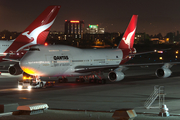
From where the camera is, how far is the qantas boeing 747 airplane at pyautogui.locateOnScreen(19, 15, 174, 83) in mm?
30359

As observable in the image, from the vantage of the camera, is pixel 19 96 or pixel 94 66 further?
pixel 94 66

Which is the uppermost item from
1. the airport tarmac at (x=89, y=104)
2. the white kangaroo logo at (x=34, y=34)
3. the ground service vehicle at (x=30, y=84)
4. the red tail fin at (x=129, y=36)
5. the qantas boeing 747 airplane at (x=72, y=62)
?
the white kangaroo logo at (x=34, y=34)

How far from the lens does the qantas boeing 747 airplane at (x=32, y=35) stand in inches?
1906

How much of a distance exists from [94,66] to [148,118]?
771 inches

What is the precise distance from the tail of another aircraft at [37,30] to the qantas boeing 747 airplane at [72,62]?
49.2 feet

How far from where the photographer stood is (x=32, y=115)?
53.2 ft

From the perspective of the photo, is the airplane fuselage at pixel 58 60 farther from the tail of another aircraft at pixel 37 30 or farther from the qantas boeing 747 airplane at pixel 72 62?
A: the tail of another aircraft at pixel 37 30

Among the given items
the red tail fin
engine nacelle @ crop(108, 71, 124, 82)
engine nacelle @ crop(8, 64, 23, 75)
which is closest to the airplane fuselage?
engine nacelle @ crop(108, 71, 124, 82)

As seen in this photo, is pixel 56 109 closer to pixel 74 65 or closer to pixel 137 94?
pixel 137 94

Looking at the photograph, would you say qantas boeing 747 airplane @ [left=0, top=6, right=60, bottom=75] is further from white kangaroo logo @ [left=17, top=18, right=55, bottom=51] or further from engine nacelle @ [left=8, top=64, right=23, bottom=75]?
engine nacelle @ [left=8, top=64, right=23, bottom=75]

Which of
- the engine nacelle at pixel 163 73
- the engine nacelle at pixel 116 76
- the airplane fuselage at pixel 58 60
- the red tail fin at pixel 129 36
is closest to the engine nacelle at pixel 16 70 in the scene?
the airplane fuselage at pixel 58 60

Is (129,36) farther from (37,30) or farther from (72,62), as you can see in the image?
(37,30)

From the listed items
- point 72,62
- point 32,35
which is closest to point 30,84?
point 72,62

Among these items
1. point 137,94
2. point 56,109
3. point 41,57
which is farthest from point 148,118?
point 41,57
